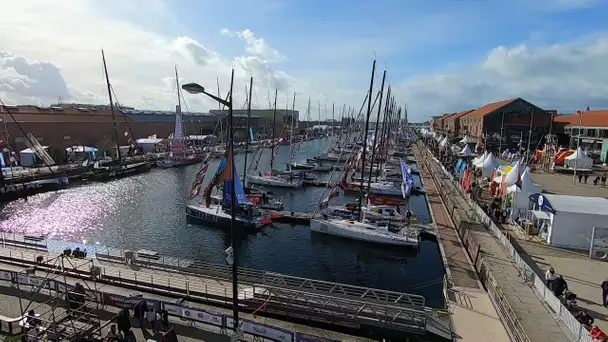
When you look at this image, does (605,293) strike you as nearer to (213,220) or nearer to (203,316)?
(203,316)

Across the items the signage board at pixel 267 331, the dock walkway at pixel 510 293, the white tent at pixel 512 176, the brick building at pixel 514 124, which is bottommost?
the signage board at pixel 267 331

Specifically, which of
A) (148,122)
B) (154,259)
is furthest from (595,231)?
(148,122)

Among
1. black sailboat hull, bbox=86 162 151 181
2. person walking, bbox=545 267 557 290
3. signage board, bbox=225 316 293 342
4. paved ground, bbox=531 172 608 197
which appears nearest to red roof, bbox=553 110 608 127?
paved ground, bbox=531 172 608 197

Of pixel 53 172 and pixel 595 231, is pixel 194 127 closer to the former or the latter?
pixel 53 172

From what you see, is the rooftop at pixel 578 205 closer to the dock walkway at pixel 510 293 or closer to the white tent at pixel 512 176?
the dock walkway at pixel 510 293

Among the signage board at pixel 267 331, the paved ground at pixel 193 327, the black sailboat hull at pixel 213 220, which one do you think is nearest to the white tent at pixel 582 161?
the black sailboat hull at pixel 213 220

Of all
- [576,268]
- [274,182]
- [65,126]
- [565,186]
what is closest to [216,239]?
[274,182]
